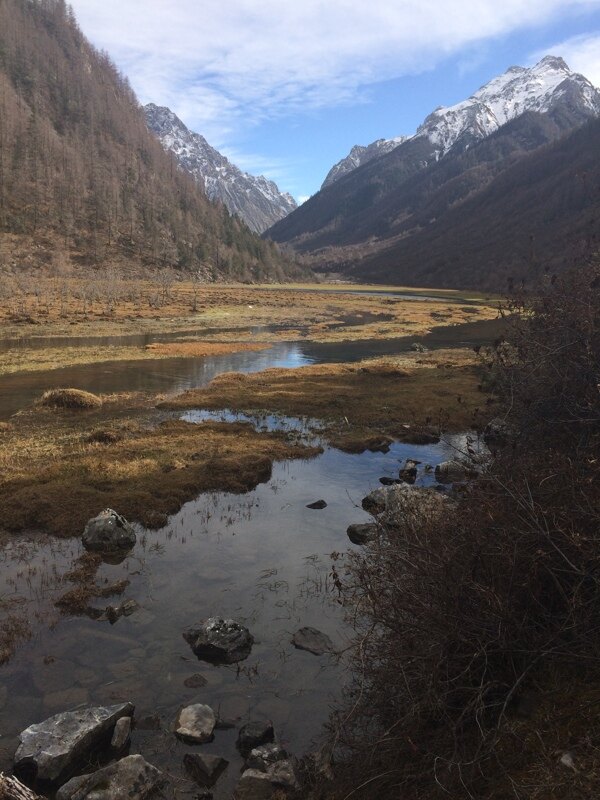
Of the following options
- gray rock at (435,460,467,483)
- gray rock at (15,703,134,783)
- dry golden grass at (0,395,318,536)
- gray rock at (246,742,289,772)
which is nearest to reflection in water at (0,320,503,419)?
dry golden grass at (0,395,318,536)

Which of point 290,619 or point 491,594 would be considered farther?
point 290,619

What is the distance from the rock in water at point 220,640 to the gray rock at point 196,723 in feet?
4.56

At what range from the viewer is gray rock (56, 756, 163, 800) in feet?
22.0

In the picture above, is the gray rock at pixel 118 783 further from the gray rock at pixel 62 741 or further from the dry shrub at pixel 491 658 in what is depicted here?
the dry shrub at pixel 491 658

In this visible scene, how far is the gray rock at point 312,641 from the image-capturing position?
1002cm

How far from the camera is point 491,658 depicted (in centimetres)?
643

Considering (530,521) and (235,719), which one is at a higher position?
(530,521)

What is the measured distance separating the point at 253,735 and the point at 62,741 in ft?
8.48

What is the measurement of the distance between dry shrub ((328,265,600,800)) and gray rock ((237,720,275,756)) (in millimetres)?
1006

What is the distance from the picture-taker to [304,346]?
60344 mm

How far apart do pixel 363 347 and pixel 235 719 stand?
5294cm

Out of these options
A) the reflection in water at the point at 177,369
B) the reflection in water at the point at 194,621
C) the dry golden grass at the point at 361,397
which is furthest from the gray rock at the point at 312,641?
the reflection in water at the point at 177,369

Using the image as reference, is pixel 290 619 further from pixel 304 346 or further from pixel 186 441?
pixel 304 346

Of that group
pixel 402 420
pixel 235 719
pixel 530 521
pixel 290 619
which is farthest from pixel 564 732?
pixel 402 420
